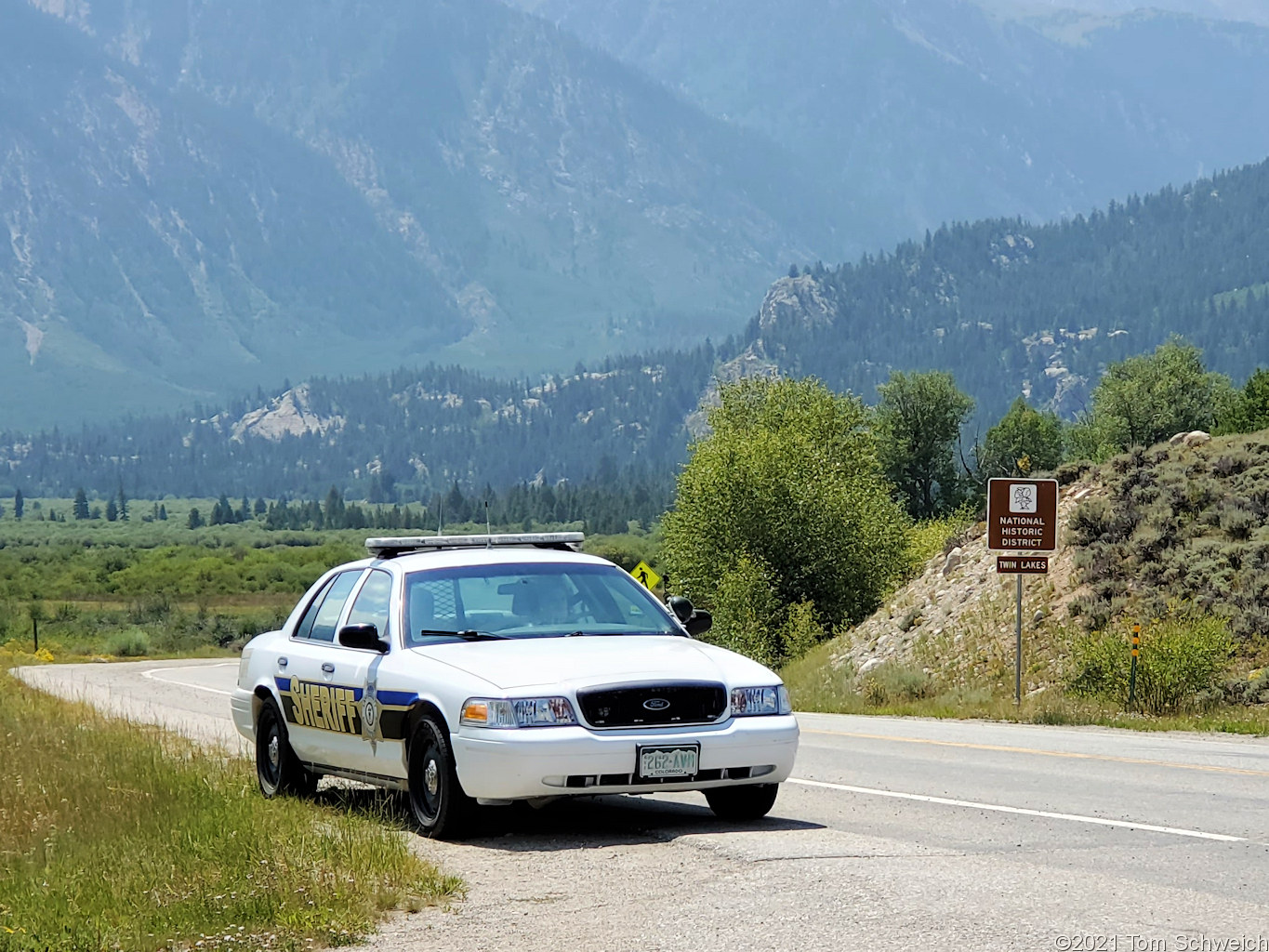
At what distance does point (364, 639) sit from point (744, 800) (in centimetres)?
259

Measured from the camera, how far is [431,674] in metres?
10.0

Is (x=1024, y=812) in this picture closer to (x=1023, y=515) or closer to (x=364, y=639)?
(x=364, y=639)

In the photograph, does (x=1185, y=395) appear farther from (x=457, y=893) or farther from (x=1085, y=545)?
(x=457, y=893)

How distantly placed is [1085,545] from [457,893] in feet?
79.1

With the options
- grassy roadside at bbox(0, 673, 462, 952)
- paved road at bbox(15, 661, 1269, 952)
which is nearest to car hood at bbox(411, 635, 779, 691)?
paved road at bbox(15, 661, 1269, 952)

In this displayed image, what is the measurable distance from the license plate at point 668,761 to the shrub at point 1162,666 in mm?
14636

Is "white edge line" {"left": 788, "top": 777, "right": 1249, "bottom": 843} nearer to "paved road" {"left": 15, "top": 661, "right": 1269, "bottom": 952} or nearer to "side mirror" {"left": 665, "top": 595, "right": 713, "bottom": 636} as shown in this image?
"paved road" {"left": 15, "top": 661, "right": 1269, "bottom": 952}

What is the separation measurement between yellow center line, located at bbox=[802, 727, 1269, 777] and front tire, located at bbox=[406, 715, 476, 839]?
23.0 ft

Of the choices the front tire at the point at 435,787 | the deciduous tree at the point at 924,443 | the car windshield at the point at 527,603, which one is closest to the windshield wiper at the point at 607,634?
the car windshield at the point at 527,603

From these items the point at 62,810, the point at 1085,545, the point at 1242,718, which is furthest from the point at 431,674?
the point at 1085,545

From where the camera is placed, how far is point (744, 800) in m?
10.5

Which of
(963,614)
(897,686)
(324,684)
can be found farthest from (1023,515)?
(324,684)

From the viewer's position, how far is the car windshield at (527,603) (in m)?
10.8

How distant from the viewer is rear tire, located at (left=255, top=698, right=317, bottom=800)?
12.0 m
